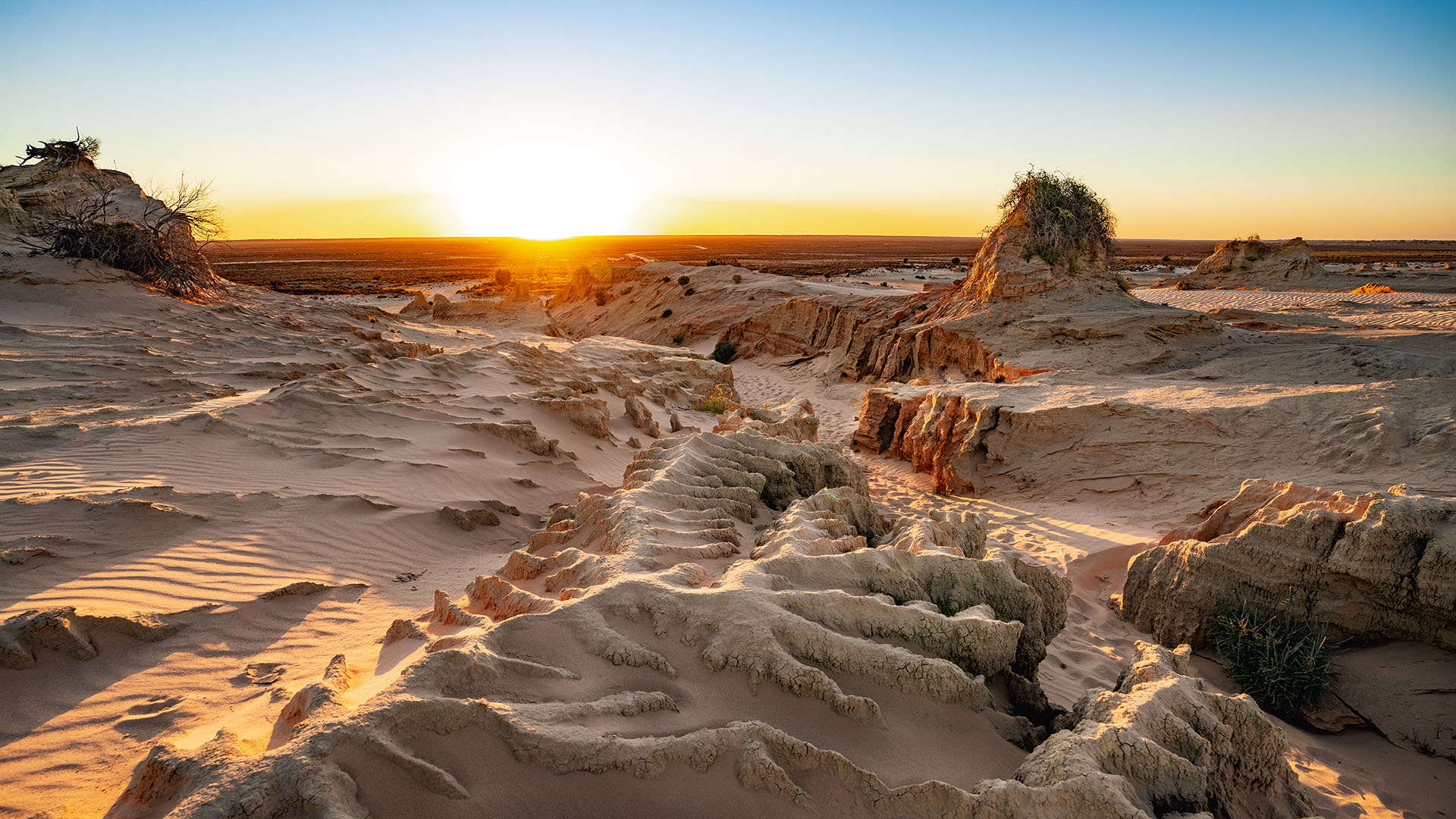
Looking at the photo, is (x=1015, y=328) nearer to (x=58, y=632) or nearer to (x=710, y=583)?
(x=710, y=583)

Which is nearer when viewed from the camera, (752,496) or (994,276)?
(752,496)

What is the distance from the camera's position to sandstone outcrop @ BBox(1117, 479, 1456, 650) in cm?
377

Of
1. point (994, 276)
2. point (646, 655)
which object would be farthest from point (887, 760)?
point (994, 276)

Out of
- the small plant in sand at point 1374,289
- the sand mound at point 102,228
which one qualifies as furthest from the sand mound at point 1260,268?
the sand mound at point 102,228

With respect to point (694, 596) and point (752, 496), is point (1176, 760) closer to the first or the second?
point (694, 596)

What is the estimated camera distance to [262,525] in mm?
4793

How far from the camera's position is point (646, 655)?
2.72 meters

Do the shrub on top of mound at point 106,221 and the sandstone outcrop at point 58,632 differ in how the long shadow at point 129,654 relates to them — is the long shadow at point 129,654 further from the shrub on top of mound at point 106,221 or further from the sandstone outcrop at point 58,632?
the shrub on top of mound at point 106,221

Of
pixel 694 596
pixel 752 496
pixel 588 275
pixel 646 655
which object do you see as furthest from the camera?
pixel 588 275

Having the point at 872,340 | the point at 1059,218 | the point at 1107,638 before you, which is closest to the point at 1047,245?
the point at 1059,218

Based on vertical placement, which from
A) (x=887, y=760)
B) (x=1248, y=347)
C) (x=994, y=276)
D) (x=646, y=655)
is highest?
(x=994, y=276)

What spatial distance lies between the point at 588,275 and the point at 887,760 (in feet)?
96.9

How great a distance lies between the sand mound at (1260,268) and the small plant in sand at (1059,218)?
1335 centimetres

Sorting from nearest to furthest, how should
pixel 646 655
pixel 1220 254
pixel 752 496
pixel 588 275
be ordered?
1. pixel 646 655
2. pixel 752 496
3. pixel 1220 254
4. pixel 588 275
